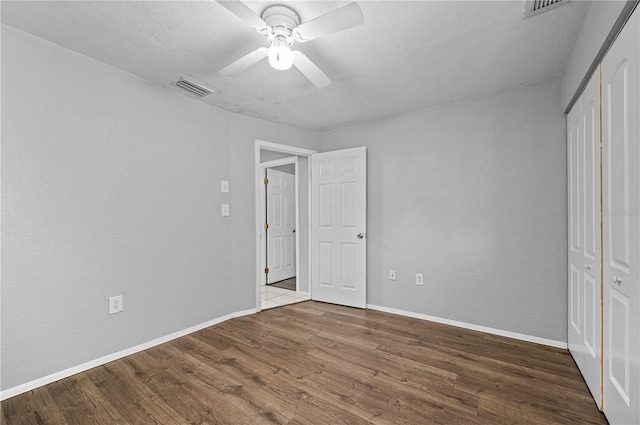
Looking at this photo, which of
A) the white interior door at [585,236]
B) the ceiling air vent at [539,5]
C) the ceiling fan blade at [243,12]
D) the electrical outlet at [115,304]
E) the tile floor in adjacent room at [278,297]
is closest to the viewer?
the ceiling fan blade at [243,12]

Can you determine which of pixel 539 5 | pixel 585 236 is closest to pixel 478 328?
pixel 585 236

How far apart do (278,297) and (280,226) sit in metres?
1.47

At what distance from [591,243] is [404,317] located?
1928mm

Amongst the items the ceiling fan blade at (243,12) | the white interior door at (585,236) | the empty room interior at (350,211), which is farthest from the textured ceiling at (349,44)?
the white interior door at (585,236)

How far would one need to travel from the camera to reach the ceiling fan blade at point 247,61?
1718mm

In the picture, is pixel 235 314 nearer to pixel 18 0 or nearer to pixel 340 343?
pixel 340 343

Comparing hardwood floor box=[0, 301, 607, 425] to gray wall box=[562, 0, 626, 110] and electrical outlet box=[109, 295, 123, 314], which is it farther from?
gray wall box=[562, 0, 626, 110]

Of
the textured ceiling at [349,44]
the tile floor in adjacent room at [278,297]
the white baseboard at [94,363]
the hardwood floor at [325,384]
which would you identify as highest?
the textured ceiling at [349,44]

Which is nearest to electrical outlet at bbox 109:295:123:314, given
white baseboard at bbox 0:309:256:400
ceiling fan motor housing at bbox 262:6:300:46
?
white baseboard at bbox 0:309:256:400

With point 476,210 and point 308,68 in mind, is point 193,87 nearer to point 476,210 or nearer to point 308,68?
point 308,68

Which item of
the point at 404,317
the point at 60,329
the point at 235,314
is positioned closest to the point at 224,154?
the point at 235,314

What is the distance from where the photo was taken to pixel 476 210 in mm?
2885

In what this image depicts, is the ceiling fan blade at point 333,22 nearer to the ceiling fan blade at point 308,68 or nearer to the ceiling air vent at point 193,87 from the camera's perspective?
the ceiling fan blade at point 308,68

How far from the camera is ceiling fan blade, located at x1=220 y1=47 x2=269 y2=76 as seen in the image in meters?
1.72
